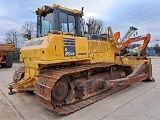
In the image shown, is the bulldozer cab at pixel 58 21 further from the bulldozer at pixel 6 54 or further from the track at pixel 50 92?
the bulldozer at pixel 6 54

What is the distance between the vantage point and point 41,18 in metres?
6.41

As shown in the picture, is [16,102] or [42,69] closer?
[42,69]

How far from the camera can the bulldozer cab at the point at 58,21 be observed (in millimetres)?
5715

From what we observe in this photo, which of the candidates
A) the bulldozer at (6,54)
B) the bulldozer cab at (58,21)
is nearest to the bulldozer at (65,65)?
the bulldozer cab at (58,21)

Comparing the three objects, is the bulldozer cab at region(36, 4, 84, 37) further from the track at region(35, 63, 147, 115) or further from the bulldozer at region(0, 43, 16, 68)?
the bulldozer at region(0, 43, 16, 68)

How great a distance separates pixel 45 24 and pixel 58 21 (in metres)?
0.67

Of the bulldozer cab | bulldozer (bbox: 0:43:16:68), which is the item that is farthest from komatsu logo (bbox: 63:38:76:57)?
bulldozer (bbox: 0:43:16:68)

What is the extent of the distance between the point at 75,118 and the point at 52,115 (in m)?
0.65

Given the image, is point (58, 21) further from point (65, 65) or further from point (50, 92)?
point (50, 92)

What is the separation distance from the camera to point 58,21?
572 centimetres

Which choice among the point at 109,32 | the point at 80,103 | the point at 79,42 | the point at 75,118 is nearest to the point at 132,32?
the point at 109,32

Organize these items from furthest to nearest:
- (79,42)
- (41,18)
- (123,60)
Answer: (123,60) < (41,18) < (79,42)

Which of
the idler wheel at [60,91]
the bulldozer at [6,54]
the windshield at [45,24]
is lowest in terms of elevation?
the idler wheel at [60,91]

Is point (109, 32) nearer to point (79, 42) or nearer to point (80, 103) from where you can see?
point (79, 42)
